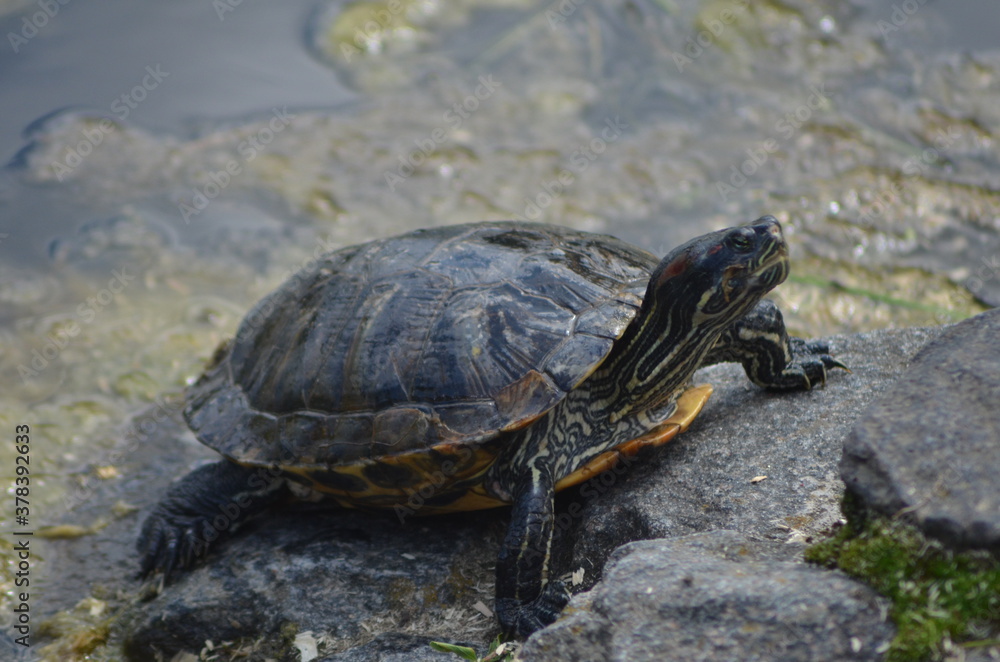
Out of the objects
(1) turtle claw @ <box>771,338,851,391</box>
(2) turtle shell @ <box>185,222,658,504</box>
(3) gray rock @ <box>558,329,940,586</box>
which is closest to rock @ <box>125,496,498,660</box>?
(2) turtle shell @ <box>185,222,658,504</box>

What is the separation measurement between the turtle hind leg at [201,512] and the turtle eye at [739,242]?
2827 millimetres

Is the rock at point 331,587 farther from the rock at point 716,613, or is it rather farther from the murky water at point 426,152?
the murky water at point 426,152

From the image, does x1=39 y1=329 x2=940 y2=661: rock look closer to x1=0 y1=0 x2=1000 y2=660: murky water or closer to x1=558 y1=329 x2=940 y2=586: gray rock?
x1=558 y1=329 x2=940 y2=586: gray rock

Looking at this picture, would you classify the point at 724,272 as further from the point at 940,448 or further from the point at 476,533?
the point at 476,533

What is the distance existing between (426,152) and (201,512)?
5.94m

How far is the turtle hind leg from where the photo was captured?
4.77 meters

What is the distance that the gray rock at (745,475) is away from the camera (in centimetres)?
362

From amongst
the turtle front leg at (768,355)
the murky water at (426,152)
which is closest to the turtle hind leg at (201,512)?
the murky water at (426,152)

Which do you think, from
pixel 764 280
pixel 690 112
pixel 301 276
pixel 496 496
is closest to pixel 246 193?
pixel 301 276

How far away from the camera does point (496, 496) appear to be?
4.16 meters

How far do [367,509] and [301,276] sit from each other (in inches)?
61.4

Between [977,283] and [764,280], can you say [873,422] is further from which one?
[977,283]

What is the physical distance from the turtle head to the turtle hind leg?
2.51m

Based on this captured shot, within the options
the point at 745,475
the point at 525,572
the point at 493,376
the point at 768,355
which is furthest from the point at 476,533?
the point at 768,355
